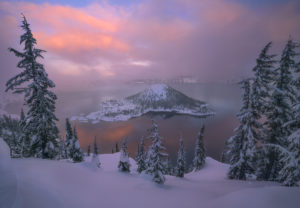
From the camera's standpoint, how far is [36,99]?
11570mm

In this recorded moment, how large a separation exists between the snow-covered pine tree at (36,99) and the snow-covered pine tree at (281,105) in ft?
69.1

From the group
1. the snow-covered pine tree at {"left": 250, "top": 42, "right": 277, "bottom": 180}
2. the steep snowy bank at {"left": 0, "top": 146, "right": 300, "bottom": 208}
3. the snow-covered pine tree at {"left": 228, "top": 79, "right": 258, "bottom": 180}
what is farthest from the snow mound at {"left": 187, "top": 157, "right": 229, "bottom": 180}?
the steep snowy bank at {"left": 0, "top": 146, "right": 300, "bottom": 208}

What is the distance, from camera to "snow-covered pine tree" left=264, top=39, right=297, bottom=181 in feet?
39.5

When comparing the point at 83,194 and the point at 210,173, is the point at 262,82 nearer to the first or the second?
the point at 83,194

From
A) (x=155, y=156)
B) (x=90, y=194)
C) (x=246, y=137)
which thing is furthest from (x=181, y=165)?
(x=90, y=194)

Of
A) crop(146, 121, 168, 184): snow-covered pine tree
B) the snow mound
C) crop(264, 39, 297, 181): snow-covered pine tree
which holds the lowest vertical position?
the snow mound

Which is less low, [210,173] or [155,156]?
[155,156]

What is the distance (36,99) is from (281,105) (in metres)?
24.6

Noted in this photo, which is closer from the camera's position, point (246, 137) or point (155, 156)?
point (246, 137)

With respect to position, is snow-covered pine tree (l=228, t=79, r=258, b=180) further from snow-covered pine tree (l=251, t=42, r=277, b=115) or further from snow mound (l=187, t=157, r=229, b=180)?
snow mound (l=187, t=157, r=229, b=180)

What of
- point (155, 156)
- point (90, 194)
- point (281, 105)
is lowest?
point (155, 156)

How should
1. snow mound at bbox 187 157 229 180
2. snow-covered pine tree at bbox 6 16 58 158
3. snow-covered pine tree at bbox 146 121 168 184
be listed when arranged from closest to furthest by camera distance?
snow-covered pine tree at bbox 6 16 58 158 < snow-covered pine tree at bbox 146 121 168 184 < snow mound at bbox 187 157 229 180

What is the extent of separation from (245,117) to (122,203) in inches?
582

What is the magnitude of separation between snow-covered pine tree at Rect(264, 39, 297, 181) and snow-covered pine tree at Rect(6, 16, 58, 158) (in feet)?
69.1
